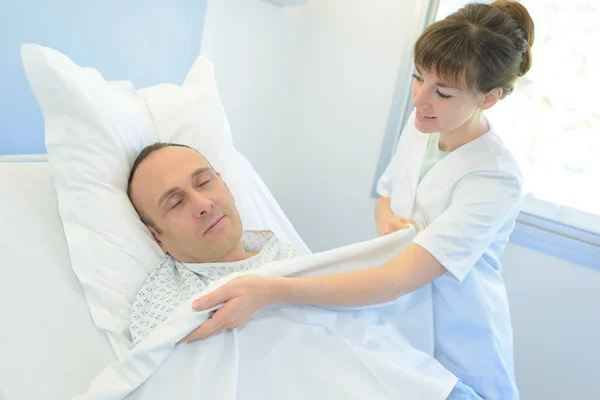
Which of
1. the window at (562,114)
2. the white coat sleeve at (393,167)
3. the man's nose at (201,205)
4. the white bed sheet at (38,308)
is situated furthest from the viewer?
the window at (562,114)

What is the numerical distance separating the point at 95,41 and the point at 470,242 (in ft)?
3.60

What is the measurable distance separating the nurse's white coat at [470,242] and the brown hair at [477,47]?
188mm

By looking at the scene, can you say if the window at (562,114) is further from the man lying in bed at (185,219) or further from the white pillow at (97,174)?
the white pillow at (97,174)

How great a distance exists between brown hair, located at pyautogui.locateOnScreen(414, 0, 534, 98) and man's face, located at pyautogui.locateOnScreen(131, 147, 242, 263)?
55 cm

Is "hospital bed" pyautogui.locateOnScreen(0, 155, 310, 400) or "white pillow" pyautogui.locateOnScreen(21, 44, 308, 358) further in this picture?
"white pillow" pyautogui.locateOnScreen(21, 44, 308, 358)

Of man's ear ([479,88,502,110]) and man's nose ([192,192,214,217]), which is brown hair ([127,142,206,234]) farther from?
man's ear ([479,88,502,110])

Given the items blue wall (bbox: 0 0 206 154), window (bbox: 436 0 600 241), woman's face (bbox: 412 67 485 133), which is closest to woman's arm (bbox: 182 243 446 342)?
woman's face (bbox: 412 67 485 133)

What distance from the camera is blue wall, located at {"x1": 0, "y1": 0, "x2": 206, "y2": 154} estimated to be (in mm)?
1295

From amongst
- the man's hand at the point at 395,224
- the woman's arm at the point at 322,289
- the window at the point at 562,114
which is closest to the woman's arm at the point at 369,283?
the woman's arm at the point at 322,289

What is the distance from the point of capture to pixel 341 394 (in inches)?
41.6

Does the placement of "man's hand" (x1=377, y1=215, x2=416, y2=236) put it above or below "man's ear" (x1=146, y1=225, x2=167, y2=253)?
above

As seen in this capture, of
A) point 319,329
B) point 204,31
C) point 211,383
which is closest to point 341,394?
point 319,329

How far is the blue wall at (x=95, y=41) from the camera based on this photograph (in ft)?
4.25

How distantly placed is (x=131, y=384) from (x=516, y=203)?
0.89 meters
